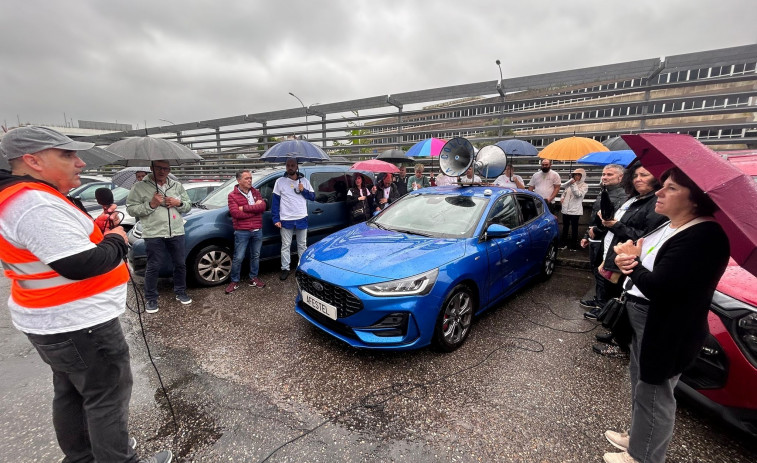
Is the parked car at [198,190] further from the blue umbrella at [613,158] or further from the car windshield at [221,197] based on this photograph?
the blue umbrella at [613,158]

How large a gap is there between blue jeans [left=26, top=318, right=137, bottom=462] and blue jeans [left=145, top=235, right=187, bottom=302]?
2502 mm

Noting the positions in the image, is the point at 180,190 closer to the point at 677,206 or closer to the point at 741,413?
the point at 677,206

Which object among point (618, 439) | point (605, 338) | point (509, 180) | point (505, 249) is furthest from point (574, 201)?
point (618, 439)

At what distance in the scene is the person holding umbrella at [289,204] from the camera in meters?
4.80

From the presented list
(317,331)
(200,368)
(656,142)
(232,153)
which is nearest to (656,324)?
(656,142)

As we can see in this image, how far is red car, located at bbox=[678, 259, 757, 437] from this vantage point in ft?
5.80

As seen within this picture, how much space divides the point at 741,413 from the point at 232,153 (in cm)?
1635

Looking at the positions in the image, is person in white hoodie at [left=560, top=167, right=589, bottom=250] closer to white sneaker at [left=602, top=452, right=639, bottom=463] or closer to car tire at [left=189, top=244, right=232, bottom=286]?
white sneaker at [left=602, top=452, right=639, bottom=463]

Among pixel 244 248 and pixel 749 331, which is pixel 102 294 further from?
pixel 749 331

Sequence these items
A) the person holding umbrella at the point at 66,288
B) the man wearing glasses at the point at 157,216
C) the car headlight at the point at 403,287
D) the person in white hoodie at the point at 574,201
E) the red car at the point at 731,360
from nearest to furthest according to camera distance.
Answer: the person holding umbrella at the point at 66,288 → the red car at the point at 731,360 → the car headlight at the point at 403,287 → the man wearing glasses at the point at 157,216 → the person in white hoodie at the point at 574,201

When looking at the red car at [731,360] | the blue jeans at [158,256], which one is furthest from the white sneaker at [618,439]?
the blue jeans at [158,256]

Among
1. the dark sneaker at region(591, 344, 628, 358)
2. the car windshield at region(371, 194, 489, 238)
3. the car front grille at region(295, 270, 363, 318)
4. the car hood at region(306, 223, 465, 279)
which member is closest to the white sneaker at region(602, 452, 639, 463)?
the dark sneaker at region(591, 344, 628, 358)

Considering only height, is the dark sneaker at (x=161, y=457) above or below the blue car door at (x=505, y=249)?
below

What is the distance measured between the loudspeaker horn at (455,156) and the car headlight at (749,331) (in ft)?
10.4
